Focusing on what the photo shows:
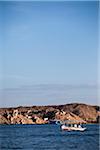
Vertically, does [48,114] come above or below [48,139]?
above

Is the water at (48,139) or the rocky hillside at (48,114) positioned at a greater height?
the rocky hillside at (48,114)

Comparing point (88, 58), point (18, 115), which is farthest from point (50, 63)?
point (18, 115)

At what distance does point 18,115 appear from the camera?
3.26m

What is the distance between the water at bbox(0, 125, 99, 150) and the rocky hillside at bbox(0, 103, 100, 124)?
0.06 meters

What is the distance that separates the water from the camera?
318 cm

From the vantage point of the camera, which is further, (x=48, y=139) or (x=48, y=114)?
(x=48, y=139)

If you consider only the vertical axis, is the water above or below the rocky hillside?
A: below

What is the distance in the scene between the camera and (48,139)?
3656 millimetres

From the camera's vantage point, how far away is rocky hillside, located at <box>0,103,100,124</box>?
3.13m

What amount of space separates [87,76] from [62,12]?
1.87 feet

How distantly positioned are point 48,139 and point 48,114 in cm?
50

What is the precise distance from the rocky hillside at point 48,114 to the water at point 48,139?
0.06m

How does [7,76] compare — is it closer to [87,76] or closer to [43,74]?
[43,74]

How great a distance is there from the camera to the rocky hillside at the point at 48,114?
313 centimetres
